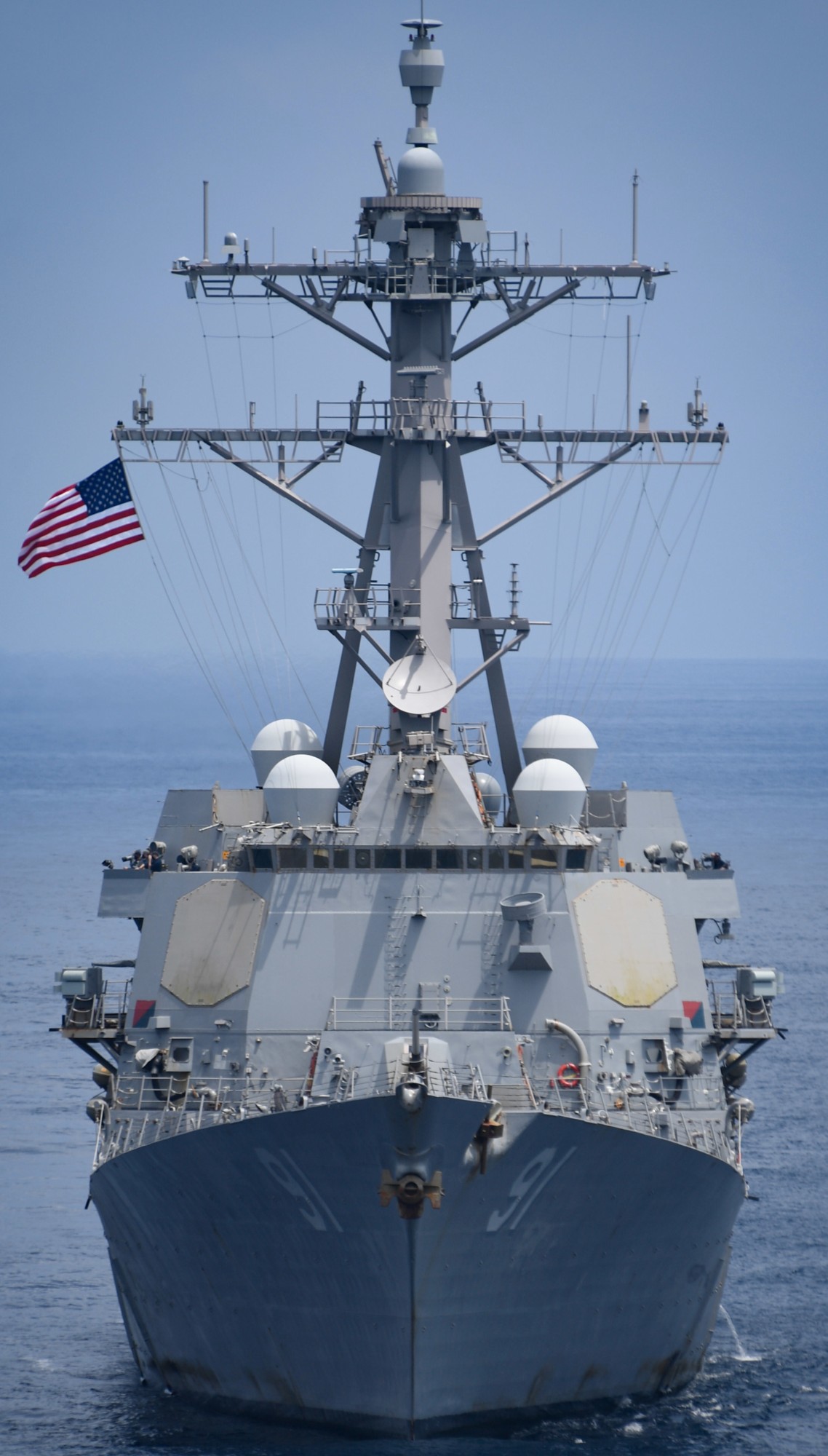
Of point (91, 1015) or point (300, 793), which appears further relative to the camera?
point (91, 1015)

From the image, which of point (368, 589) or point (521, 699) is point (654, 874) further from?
point (521, 699)

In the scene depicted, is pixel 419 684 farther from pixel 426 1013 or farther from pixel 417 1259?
pixel 417 1259

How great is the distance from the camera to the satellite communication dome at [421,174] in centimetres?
2750

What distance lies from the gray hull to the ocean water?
0.37 m

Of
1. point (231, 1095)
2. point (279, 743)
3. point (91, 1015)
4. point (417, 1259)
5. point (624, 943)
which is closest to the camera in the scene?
point (417, 1259)

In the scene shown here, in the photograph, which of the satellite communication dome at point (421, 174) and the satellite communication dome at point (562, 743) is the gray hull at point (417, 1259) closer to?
the satellite communication dome at point (562, 743)

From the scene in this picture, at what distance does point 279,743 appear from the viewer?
92.5 ft

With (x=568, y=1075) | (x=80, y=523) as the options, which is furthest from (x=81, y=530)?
(x=568, y=1075)

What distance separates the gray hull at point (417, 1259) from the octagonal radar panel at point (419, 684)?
5.78 m

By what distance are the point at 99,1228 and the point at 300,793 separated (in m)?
9.10

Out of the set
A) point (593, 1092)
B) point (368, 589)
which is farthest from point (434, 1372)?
point (368, 589)

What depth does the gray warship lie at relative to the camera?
866 inches

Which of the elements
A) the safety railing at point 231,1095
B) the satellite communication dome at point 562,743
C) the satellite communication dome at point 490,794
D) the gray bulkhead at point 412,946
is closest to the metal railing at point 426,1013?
the gray bulkhead at point 412,946

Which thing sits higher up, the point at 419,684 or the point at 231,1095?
the point at 419,684
